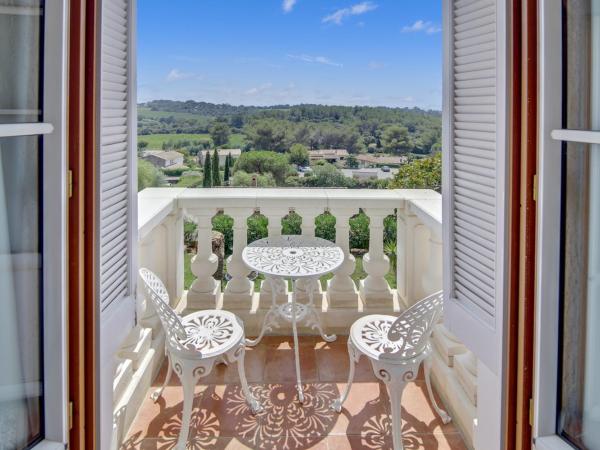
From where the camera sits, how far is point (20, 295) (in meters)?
0.83

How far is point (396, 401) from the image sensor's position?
5.49 ft

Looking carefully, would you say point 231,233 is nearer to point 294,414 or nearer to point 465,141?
point 294,414

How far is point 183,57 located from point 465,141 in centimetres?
1953

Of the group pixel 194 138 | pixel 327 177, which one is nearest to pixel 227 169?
pixel 194 138

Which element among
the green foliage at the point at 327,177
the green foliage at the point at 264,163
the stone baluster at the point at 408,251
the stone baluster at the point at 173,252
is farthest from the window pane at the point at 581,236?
the green foliage at the point at 264,163

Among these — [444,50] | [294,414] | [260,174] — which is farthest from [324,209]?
[260,174]

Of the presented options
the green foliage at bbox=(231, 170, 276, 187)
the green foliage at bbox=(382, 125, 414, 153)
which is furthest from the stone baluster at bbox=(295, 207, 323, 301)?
the green foliage at bbox=(382, 125, 414, 153)

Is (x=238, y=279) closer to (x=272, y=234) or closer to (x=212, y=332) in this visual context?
(x=272, y=234)

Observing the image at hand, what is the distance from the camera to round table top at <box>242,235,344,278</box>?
2152 mm

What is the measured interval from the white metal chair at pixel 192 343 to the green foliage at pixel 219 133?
5145 mm

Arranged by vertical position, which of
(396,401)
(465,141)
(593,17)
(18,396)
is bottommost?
(396,401)

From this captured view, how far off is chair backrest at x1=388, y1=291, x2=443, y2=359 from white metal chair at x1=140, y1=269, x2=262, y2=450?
693mm

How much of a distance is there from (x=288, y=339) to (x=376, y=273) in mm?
703

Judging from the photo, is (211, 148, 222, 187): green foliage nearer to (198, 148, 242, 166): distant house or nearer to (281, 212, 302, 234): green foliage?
(198, 148, 242, 166): distant house
